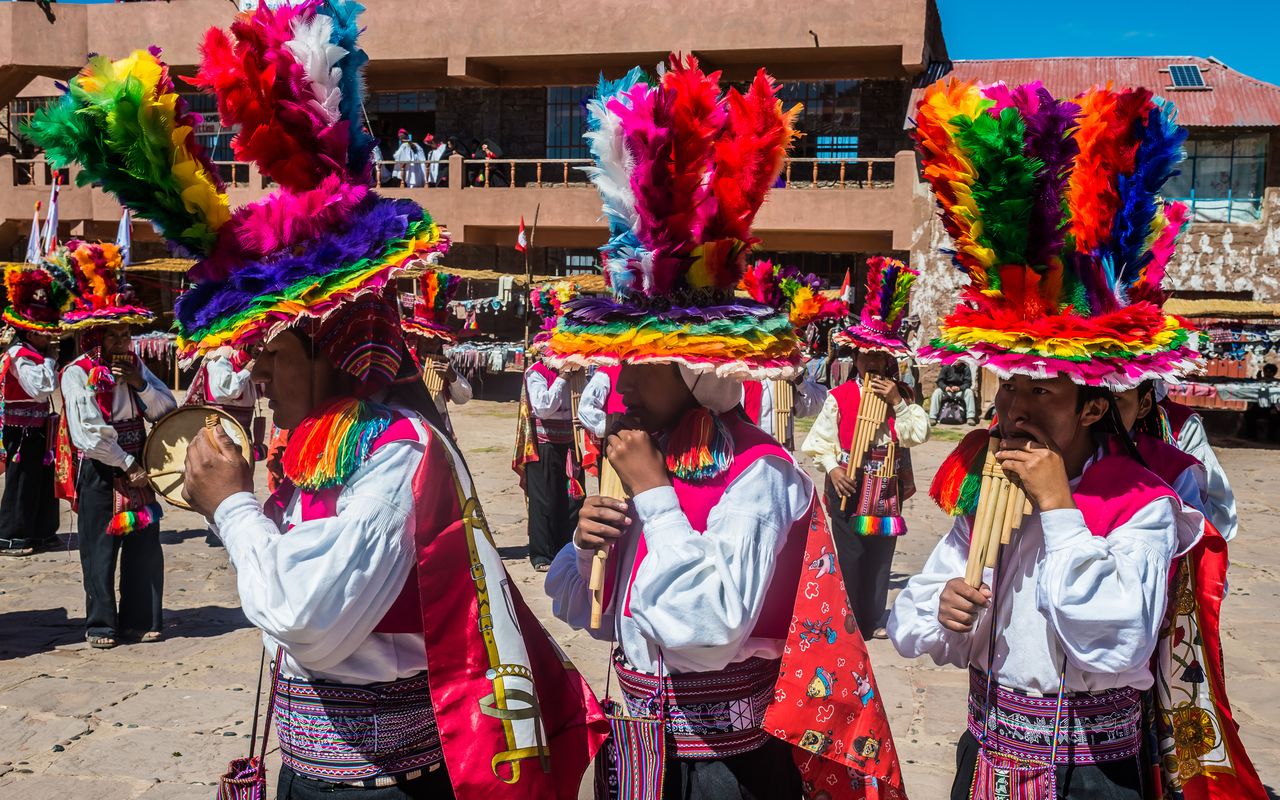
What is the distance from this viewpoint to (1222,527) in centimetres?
469

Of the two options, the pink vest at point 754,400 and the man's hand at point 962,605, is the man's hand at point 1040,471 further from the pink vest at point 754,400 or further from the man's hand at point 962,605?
the pink vest at point 754,400

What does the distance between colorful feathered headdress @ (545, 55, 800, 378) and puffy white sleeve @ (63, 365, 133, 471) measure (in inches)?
192

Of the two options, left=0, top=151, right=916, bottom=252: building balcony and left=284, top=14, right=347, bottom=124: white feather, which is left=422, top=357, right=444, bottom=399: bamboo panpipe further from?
left=0, top=151, right=916, bottom=252: building balcony

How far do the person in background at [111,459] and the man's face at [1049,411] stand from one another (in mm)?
5617

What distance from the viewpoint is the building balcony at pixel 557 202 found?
23.9 metres

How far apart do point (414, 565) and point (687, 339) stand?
2.83 ft

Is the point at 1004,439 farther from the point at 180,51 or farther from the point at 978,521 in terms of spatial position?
the point at 180,51

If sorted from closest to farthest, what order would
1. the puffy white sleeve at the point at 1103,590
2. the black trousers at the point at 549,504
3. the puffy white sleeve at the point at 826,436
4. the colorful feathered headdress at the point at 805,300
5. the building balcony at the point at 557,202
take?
the puffy white sleeve at the point at 1103,590
the puffy white sleeve at the point at 826,436
the colorful feathered headdress at the point at 805,300
the black trousers at the point at 549,504
the building balcony at the point at 557,202

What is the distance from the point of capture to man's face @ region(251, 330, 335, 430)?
2.76 meters

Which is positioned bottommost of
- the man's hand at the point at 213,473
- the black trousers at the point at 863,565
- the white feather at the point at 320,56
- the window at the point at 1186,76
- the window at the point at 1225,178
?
the black trousers at the point at 863,565

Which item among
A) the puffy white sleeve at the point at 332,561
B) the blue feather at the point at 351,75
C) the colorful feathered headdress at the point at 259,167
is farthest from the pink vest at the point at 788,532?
the blue feather at the point at 351,75

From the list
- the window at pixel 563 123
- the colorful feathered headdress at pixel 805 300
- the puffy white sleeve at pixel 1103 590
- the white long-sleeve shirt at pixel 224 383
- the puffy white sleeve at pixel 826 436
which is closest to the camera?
the puffy white sleeve at pixel 1103 590

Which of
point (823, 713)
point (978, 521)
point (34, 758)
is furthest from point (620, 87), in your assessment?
point (34, 758)

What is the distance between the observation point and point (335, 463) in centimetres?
259
